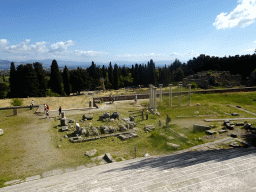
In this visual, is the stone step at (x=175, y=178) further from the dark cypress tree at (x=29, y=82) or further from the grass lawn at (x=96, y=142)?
the dark cypress tree at (x=29, y=82)

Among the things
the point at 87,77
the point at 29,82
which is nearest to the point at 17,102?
the point at 29,82

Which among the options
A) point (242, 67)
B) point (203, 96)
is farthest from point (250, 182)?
point (242, 67)

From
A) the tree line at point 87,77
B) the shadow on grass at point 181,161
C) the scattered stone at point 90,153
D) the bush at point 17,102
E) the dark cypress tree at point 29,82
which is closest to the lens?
the shadow on grass at point 181,161

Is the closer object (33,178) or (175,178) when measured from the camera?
(175,178)

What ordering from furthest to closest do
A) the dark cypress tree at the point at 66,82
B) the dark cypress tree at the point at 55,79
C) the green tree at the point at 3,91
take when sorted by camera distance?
the dark cypress tree at the point at 66,82 → the dark cypress tree at the point at 55,79 → the green tree at the point at 3,91

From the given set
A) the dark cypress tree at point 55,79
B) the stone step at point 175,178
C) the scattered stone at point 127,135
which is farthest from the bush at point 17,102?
the stone step at point 175,178

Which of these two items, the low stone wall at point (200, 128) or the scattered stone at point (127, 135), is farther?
the low stone wall at point (200, 128)

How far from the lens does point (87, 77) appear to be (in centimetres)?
5294

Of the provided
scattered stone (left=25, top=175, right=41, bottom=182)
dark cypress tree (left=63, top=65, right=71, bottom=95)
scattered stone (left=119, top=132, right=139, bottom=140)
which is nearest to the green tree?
dark cypress tree (left=63, top=65, right=71, bottom=95)

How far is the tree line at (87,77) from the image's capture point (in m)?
38.1

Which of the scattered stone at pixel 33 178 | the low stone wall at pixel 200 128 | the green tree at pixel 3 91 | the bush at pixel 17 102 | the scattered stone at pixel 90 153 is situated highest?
the green tree at pixel 3 91

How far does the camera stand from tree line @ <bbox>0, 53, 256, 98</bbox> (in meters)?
38.1

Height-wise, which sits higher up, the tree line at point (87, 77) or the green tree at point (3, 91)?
the tree line at point (87, 77)

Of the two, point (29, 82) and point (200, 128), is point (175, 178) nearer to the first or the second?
point (200, 128)
